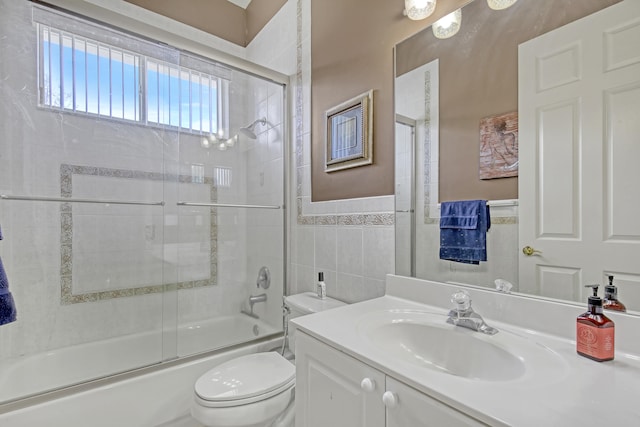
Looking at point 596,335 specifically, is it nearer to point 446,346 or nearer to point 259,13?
point 446,346

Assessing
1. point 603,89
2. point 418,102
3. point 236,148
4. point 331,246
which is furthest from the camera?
point 236,148

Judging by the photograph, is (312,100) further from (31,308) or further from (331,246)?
(31,308)

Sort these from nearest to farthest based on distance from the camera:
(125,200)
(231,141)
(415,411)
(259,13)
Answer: (415,411) < (125,200) < (231,141) < (259,13)

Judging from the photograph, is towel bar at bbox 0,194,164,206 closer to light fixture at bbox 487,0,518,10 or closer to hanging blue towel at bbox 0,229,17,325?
hanging blue towel at bbox 0,229,17,325

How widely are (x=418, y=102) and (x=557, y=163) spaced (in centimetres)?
59

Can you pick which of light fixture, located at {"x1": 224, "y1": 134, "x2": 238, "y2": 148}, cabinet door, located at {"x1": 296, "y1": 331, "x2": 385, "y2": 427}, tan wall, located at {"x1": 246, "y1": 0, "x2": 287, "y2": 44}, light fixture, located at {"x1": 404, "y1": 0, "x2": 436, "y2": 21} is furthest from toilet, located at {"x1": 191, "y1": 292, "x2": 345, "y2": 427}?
tan wall, located at {"x1": 246, "y1": 0, "x2": 287, "y2": 44}

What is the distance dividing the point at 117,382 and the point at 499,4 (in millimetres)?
2313

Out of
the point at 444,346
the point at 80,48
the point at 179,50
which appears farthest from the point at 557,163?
the point at 80,48

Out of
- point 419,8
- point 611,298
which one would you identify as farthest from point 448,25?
point 611,298

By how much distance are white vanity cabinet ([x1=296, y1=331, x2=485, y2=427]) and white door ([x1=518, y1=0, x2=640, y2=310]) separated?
566 millimetres

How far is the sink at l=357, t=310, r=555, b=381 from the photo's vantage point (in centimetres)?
77

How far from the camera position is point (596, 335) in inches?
27.6

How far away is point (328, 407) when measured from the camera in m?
0.85

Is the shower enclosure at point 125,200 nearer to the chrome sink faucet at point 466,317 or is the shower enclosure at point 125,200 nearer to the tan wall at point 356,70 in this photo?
the tan wall at point 356,70
